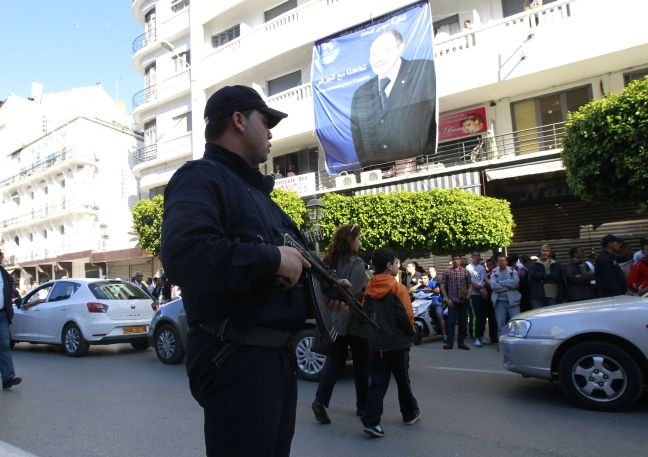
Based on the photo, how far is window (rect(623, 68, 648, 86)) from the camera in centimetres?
1384

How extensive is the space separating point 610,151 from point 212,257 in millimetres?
10138

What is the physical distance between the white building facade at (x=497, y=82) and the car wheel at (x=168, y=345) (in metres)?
10.2

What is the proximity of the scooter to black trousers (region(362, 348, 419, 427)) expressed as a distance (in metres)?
5.90

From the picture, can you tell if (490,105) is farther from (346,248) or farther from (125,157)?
(125,157)

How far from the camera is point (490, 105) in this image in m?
16.2

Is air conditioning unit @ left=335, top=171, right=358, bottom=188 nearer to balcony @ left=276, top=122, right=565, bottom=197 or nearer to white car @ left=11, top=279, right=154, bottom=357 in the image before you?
balcony @ left=276, top=122, right=565, bottom=197

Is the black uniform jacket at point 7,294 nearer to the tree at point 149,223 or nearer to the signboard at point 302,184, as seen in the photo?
the signboard at point 302,184

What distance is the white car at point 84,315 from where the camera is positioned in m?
9.31

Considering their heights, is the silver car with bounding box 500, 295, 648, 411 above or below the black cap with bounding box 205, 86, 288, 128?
below

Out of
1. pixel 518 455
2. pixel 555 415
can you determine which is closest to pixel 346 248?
pixel 518 455

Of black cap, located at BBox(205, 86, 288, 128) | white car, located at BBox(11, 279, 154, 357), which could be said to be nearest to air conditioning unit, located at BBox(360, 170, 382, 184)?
white car, located at BBox(11, 279, 154, 357)

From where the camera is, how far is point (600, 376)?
4895mm

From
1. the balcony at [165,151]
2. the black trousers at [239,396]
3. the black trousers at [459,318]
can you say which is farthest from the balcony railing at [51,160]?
the black trousers at [239,396]

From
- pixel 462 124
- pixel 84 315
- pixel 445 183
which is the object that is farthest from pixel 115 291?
pixel 462 124
